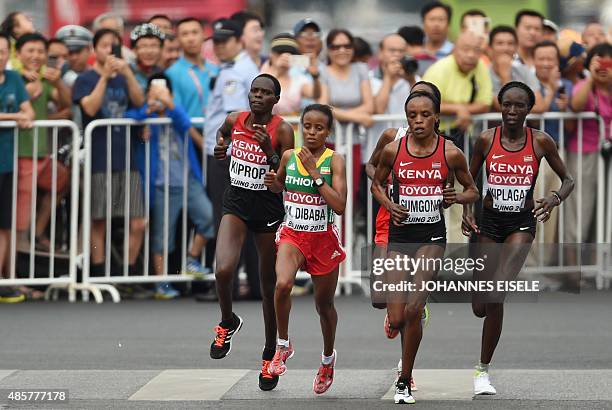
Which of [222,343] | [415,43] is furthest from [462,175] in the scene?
[415,43]

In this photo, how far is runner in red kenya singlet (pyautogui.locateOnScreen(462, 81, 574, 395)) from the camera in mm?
9023

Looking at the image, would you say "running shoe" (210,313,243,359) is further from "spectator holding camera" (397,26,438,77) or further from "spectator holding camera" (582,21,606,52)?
"spectator holding camera" (582,21,606,52)

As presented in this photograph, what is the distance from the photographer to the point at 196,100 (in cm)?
1461

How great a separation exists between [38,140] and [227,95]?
6.17 feet

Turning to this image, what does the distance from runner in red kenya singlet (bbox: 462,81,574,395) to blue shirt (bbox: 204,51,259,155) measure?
4842 mm

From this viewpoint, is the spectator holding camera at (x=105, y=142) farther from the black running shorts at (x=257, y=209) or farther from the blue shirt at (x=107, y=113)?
the black running shorts at (x=257, y=209)

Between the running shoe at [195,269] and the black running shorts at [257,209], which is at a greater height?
the black running shorts at [257,209]

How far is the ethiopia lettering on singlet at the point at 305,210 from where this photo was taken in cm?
902

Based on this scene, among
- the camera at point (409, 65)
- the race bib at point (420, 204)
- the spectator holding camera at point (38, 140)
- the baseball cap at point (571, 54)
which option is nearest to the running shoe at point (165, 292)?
the spectator holding camera at point (38, 140)

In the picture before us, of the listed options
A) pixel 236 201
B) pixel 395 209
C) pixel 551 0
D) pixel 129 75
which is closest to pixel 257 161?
pixel 236 201

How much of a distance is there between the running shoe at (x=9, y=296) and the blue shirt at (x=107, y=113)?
1.37m

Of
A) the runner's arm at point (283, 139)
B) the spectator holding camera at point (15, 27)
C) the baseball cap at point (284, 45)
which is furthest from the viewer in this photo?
the spectator holding camera at point (15, 27)

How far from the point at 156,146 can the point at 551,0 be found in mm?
10745

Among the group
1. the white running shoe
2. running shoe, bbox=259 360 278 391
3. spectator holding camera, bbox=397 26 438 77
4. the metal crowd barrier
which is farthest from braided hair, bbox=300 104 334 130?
spectator holding camera, bbox=397 26 438 77
